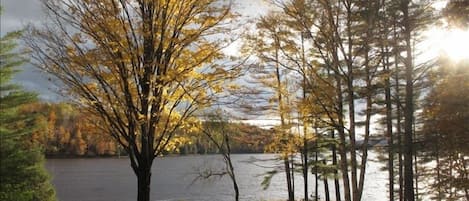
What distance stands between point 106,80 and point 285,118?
405 inches

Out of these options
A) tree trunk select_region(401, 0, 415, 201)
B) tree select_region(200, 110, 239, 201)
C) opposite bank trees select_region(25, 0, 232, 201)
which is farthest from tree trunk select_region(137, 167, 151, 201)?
tree select_region(200, 110, 239, 201)

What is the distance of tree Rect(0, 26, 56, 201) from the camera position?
8.20 metres

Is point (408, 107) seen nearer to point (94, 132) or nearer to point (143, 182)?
point (143, 182)

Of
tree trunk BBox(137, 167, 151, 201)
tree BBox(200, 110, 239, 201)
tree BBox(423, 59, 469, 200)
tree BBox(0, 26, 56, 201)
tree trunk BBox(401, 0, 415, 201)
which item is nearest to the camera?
tree BBox(0, 26, 56, 201)

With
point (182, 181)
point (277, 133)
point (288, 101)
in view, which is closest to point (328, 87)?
point (288, 101)

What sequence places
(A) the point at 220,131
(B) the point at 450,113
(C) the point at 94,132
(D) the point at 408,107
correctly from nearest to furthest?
(C) the point at 94,132 → (B) the point at 450,113 → (D) the point at 408,107 → (A) the point at 220,131

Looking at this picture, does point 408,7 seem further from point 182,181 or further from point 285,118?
point 182,181

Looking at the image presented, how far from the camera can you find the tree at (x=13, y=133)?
8.20m

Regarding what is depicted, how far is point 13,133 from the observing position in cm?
861

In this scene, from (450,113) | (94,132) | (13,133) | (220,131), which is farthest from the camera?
(220,131)

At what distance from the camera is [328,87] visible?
39.1ft

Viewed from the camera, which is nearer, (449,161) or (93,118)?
(93,118)

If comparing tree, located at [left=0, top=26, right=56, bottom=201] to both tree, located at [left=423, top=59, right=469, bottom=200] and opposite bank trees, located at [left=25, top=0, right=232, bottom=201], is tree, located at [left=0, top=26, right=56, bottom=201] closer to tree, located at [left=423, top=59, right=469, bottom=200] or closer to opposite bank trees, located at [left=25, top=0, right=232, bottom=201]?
opposite bank trees, located at [left=25, top=0, right=232, bottom=201]

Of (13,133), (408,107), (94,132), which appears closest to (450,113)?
(408,107)
